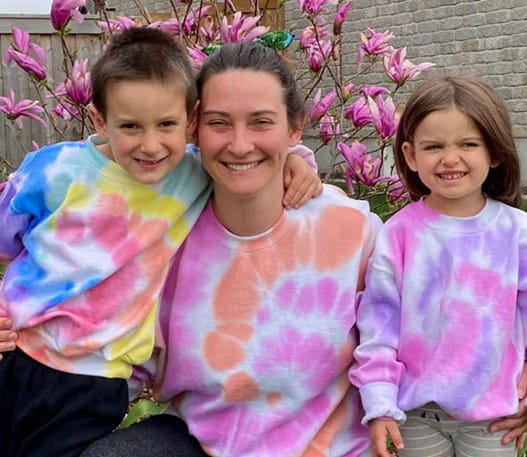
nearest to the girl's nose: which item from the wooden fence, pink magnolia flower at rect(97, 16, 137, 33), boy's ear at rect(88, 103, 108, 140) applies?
boy's ear at rect(88, 103, 108, 140)

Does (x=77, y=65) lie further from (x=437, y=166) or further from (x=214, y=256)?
(x=437, y=166)

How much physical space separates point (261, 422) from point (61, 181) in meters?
0.77

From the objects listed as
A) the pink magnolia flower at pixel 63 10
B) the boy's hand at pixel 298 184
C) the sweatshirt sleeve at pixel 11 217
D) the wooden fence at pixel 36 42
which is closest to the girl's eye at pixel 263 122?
the boy's hand at pixel 298 184

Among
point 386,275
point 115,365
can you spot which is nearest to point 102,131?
point 115,365

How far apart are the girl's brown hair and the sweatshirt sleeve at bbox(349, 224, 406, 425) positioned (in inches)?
11.7

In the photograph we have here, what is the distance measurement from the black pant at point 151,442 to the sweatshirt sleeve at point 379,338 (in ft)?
1.52

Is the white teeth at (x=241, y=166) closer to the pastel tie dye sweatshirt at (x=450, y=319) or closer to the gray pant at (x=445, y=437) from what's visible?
the pastel tie dye sweatshirt at (x=450, y=319)

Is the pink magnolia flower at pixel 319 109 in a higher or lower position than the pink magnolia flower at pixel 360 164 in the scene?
higher

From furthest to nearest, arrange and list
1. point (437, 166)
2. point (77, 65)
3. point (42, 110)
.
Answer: point (42, 110) → point (77, 65) → point (437, 166)

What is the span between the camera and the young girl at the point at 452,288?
89.5 inches

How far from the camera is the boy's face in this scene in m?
2.19

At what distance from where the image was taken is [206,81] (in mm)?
2312

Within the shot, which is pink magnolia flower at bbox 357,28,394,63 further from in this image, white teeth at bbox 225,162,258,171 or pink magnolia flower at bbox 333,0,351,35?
white teeth at bbox 225,162,258,171

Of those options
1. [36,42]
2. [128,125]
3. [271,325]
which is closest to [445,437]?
[271,325]
